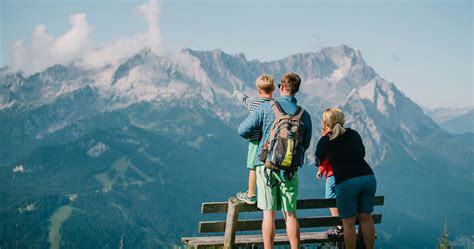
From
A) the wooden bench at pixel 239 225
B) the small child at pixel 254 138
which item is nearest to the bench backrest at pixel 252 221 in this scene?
the wooden bench at pixel 239 225

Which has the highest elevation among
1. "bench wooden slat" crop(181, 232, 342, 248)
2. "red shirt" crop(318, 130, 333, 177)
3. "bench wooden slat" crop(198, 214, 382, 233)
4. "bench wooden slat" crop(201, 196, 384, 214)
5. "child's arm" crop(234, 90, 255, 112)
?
"child's arm" crop(234, 90, 255, 112)

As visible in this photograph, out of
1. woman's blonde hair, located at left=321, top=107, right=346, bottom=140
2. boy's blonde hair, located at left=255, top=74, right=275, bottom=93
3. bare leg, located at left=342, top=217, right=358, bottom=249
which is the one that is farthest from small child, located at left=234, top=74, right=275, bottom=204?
bare leg, located at left=342, top=217, right=358, bottom=249

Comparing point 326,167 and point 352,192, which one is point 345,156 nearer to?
point 352,192

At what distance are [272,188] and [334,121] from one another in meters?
1.80

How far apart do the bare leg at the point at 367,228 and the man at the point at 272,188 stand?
1.37 meters

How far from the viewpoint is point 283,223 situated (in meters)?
9.52

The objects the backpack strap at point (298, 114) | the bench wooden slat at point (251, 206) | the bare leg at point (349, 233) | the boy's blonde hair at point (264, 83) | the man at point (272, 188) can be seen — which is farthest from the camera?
the boy's blonde hair at point (264, 83)

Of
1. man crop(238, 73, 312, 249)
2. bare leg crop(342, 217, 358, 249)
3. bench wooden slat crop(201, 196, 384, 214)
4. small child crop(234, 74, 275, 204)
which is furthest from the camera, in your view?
bare leg crop(342, 217, 358, 249)

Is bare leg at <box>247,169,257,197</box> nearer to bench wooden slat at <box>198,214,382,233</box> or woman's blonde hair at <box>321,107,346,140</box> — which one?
bench wooden slat at <box>198,214,382,233</box>

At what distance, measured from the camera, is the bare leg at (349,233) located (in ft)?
31.2

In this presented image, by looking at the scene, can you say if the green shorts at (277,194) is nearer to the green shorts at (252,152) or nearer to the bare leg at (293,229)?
the bare leg at (293,229)

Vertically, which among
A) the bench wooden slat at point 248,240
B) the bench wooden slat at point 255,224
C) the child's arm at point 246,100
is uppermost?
the child's arm at point 246,100

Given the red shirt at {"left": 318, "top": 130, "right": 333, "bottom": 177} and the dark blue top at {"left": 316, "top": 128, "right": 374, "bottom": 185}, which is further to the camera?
the red shirt at {"left": 318, "top": 130, "right": 333, "bottom": 177}

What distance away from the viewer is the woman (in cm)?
937
